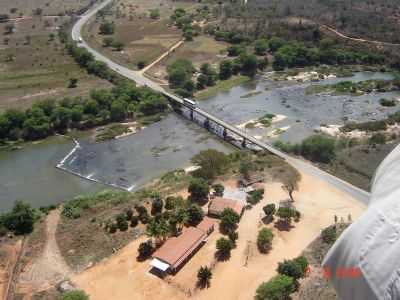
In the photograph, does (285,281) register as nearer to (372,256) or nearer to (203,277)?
(203,277)

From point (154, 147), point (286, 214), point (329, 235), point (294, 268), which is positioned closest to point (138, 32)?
point (154, 147)

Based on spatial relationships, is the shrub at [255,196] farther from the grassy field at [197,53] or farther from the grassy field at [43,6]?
the grassy field at [43,6]

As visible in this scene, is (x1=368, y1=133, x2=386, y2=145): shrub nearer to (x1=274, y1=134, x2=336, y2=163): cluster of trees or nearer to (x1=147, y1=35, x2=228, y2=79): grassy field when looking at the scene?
(x1=274, y1=134, x2=336, y2=163): cluster of trees

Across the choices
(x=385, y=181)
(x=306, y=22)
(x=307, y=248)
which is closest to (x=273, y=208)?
(x=307, y=248)

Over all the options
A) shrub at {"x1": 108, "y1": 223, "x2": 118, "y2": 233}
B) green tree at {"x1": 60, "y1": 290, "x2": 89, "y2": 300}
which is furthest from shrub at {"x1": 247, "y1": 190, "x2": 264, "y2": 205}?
green tree at {"x1": 60, "y1": 290, "x2": 89, "y2": 300}

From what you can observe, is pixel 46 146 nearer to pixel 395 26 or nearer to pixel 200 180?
pixel 200 180

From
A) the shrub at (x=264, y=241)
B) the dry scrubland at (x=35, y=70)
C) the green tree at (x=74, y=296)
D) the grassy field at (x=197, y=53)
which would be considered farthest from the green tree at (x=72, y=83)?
the shrub at (x=264, y=241)
